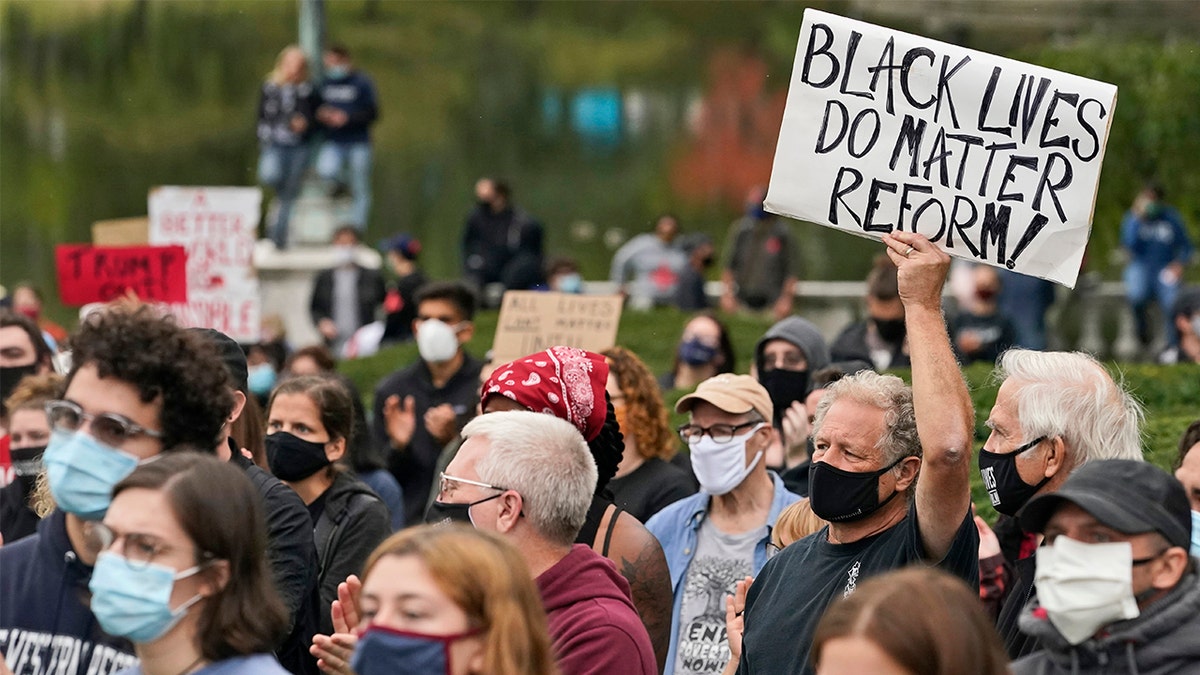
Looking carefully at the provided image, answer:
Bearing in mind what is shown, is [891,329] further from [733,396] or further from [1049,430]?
[1049,430]

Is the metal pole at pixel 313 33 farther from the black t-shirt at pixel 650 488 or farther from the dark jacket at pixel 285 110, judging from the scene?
the black t-shirt at pixel 650 488

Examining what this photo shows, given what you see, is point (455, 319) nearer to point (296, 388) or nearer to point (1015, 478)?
point (296, 388)

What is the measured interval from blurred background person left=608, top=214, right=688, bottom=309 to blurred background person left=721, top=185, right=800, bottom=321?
0.59 metres

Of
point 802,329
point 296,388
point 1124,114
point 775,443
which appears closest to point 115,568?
point 296,388

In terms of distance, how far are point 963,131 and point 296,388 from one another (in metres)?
2.67

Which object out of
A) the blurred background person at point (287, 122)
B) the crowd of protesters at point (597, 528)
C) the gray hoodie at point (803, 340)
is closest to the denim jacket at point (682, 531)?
the crowd of protesters at point (597, 528)

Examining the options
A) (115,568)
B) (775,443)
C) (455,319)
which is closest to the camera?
(115,568)

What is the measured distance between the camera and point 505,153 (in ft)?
99.7

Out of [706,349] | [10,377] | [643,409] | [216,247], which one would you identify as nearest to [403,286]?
[216,247]

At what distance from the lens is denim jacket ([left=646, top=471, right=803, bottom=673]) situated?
19.3ft

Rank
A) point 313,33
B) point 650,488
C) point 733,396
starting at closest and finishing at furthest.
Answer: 1. point 733,396
2. point 650,488
3. point 313,33

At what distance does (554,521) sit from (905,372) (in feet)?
17.5

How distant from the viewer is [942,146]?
5.00 metres

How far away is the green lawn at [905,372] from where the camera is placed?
28.1ft
